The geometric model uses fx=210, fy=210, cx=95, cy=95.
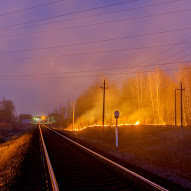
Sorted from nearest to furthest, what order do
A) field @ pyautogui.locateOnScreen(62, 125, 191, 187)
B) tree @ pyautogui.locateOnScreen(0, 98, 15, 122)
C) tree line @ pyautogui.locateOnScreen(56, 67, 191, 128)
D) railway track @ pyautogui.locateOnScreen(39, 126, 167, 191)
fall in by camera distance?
railway track @ pyautogui.locateOnScreen(39, 126, 167, 191) < field @ pyautogui.locateOnScreen(62, 125, 191, 187) < tree line @ pyautogui.locateOnScreen(56, 67, 191, 128) < tree @ pyautogui.locateOnScreen(0, 98, 15, 122)

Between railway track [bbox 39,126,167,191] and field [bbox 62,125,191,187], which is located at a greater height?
railway track [bbox 39,126,167,191]

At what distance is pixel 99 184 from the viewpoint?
698cm

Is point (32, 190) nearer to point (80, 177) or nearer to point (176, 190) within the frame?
point (80, 177)

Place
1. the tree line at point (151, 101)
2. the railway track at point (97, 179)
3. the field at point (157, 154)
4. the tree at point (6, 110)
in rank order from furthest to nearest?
the tree at point (6, 110) → the tree line at point (151, 101) → the field at point (157, 154) → the railway track at point (97, 179)

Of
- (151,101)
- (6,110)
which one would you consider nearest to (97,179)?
(151,101)

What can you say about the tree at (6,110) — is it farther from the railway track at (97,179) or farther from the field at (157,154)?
the railway track at (97,179)

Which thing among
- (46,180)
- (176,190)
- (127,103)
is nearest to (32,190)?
(46,180)

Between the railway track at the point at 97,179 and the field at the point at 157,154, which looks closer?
the railway track at the point at 97,179

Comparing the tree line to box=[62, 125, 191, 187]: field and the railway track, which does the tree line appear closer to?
box=[62, 125, 191, 187]: field

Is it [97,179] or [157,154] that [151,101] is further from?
[97,179]

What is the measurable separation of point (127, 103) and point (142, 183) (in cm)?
7583

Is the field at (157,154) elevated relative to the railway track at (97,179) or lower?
lower

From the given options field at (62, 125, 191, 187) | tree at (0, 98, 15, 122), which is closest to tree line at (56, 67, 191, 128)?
field at (62, 125, 191, 187)

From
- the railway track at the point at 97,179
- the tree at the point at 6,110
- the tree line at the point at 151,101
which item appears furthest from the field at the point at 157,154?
the tree at the point at 6,110
